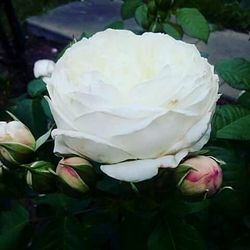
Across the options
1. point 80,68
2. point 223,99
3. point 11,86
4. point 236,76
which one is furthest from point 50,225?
point 11,86

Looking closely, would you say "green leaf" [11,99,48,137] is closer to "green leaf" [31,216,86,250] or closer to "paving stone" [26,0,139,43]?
"green leaf" [31,216,86,250]

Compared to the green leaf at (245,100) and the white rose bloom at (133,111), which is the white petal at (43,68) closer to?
the green leaf at (245,100)

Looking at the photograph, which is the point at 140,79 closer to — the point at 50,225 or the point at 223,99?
the point at 50,225

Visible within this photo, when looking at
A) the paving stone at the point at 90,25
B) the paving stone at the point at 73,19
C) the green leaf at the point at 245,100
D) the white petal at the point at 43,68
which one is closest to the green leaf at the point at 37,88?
the white petal at the point at 43,68

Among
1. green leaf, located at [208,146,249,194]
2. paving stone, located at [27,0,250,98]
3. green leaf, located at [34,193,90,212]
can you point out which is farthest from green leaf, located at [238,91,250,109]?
paving stone, located at [27,0,250,98]

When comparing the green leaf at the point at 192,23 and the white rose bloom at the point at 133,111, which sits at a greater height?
the white rose bloom at the point at 133,111

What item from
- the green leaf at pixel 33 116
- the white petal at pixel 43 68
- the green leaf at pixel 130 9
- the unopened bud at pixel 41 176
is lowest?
the green leaf at pixel 130 9

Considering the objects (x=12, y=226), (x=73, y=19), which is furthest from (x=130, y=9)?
(x=73, y=19)
